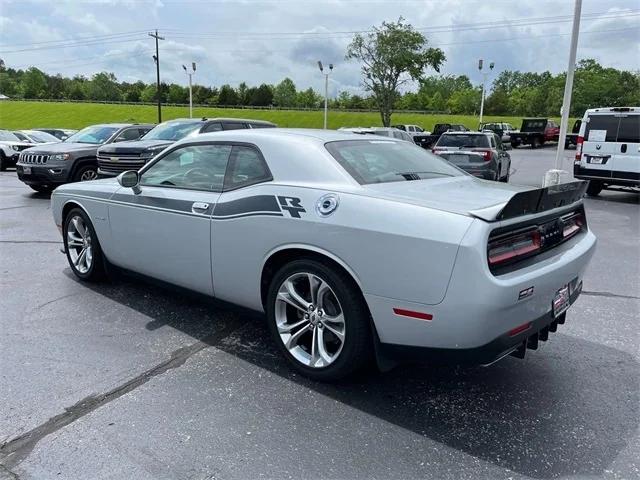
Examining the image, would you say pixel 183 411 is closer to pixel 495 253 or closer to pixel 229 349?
pixel 229 349

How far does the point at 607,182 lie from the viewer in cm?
1190

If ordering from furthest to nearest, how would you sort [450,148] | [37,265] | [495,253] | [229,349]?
[450,148] → [37,265] → [229,349] → [495,253]

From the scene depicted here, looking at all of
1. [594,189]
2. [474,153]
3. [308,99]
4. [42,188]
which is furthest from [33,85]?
[594,189]

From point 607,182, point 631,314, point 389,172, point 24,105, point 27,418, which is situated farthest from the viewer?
point 24,105

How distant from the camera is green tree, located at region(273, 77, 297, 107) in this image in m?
123

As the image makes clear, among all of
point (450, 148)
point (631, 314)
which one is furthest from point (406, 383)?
point (450, 148)

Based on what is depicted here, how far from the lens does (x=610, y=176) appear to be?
11.6m

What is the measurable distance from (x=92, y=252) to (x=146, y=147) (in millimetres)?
6267

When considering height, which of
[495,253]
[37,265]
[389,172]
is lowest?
[37,265]

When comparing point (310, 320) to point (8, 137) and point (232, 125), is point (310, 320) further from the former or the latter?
point (8, 137)

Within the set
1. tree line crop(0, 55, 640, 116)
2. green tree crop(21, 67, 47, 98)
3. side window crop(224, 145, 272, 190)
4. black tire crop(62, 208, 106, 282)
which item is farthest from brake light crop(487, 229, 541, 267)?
green tree crop(21, 67, 47, 98)

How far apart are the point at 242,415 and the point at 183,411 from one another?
0.34 metres

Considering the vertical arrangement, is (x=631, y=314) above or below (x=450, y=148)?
below

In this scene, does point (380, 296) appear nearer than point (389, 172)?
Yes
